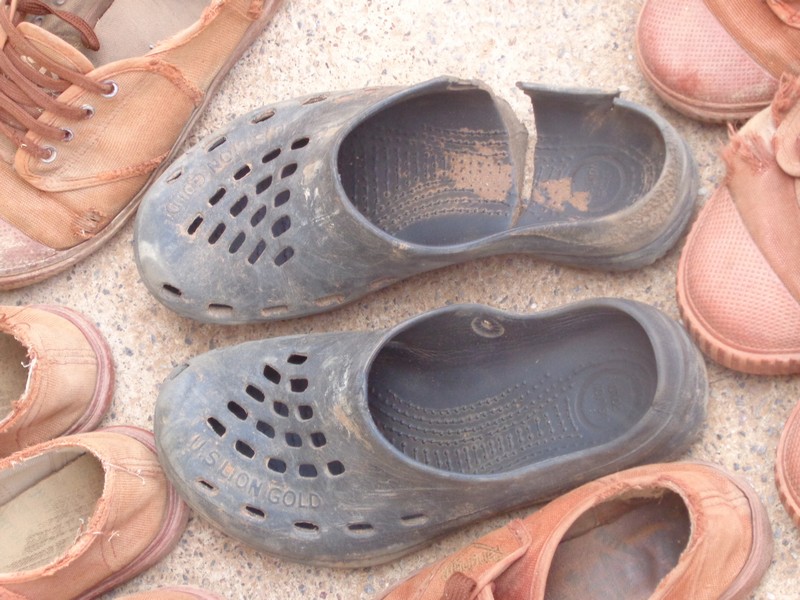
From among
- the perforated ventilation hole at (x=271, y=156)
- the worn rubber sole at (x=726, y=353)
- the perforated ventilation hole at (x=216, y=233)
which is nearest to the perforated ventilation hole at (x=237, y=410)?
the perforated ventilation hole at (x=216, y=233)

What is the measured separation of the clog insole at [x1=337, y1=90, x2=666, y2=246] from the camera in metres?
1.09

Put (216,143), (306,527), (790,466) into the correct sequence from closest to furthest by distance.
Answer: (790,466) < (306,527) < (216,143)

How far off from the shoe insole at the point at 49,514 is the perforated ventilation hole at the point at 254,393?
0.89 feet

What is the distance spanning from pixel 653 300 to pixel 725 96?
0.28 metres

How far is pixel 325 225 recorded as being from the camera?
1037mm

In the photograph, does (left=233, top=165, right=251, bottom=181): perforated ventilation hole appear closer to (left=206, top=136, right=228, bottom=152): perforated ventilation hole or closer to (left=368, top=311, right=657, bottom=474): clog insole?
(left=206, top=136, right=228, bottom=152): perforated ventilation hole

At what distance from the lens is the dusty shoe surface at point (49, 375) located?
43.3 inches

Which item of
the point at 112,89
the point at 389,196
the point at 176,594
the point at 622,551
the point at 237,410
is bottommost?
the point at 176,594

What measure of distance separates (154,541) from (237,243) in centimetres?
43

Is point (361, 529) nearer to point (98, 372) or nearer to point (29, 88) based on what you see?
point (98, 372)

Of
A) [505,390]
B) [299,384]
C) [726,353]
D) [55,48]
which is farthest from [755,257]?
[55,48]

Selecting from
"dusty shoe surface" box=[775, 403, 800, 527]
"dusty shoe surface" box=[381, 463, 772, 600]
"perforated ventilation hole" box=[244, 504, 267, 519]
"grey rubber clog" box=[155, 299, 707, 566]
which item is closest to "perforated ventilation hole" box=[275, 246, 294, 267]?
"grey rubber clog" box=[155, 299, 707, 566]

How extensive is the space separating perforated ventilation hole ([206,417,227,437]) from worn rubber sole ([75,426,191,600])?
0.13 m

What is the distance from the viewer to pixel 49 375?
111 cm
